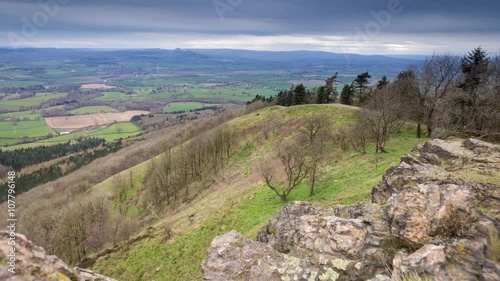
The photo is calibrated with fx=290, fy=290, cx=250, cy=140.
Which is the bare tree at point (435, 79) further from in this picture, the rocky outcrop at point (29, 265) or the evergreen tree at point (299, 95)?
the evergreen tree at point (299, 95)

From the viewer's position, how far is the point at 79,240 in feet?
129

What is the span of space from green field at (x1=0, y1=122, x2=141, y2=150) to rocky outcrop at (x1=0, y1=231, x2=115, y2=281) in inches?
5813

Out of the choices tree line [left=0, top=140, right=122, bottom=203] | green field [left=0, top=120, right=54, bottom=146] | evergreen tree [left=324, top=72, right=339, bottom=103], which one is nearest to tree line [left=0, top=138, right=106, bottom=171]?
tree line [left=0, top=140, right=122, bottom=203]

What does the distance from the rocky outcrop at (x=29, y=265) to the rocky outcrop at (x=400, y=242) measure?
14.9 ft

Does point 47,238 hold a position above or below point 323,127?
below

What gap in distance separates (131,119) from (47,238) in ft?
488

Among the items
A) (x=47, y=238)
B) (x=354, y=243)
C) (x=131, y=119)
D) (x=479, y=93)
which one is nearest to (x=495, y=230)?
(x=354, y=243)

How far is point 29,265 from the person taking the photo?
5473 millimetres

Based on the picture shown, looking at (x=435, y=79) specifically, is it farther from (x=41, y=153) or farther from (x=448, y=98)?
(x=41, y=153)

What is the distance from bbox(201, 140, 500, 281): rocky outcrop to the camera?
666cm

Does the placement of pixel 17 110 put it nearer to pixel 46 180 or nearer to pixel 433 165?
pixel 46 180

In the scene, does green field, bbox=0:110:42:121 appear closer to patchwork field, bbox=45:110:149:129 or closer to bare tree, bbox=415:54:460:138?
patchwork field, bbox=45:110:149:129

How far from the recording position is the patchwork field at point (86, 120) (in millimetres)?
164125

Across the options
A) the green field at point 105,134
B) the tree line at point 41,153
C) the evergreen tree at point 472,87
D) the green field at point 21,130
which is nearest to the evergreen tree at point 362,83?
the evergreen tree at point 472,87
